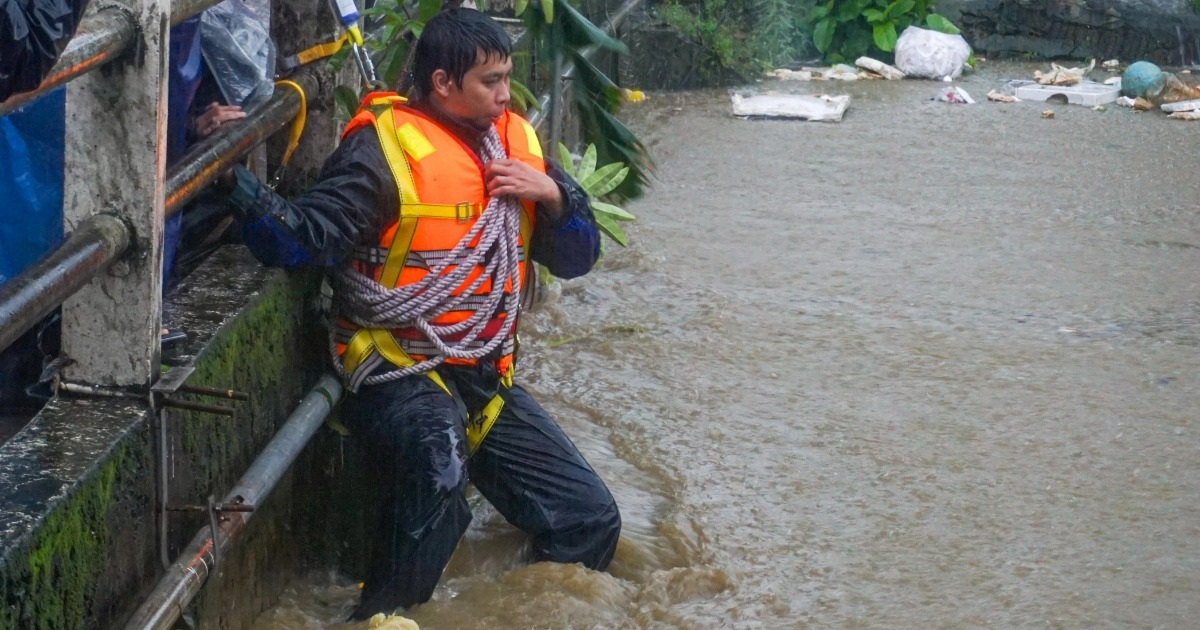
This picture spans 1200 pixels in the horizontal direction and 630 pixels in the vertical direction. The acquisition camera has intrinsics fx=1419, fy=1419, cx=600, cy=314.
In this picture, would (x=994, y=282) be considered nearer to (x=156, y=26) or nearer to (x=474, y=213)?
(x=474, y=213)

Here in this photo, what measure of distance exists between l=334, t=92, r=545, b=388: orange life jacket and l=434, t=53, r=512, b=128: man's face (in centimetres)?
6

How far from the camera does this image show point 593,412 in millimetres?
4863

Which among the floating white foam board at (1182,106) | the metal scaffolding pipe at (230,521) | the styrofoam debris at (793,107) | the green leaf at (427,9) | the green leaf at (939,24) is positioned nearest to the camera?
the metal scaffolding pipe at (230,521)

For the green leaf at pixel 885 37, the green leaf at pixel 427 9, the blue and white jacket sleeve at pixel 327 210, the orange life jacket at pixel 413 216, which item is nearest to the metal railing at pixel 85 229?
the blue and white jacket sleeve at pixel 327 210

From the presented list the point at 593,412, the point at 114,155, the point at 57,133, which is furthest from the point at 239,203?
the point at 593,412

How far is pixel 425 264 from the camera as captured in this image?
131 inches

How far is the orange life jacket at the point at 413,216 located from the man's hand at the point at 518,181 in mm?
33

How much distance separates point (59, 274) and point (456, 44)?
4.42ft

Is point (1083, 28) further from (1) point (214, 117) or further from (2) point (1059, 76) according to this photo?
(1) point (214, 117)

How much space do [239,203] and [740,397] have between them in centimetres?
245

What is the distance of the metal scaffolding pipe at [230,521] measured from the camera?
93.0 inches

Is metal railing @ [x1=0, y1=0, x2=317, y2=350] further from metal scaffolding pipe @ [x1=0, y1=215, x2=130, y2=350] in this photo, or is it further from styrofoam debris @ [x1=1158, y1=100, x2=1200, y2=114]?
styrofoam debris @ [x1=1158, y1=100, x2=1200, y2=114]

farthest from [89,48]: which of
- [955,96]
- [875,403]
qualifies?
[955,96]

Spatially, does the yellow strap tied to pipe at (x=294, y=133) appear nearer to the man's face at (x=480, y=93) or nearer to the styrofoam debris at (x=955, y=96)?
the man's face at (x=480, y=93)
